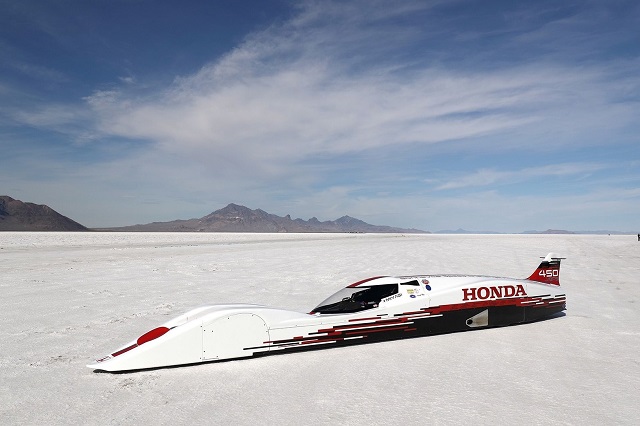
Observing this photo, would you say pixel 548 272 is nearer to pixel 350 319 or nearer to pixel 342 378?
pixel 350 319

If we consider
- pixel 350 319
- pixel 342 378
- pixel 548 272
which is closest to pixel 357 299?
pixel 350 319

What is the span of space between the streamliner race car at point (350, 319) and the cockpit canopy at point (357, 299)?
0.05 ft

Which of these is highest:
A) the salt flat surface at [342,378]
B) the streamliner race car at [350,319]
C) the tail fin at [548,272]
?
the tail fin at [548,272]

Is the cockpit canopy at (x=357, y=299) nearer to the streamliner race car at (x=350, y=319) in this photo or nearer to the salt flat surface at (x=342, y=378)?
the streamliner race car at (x=350, y=319)

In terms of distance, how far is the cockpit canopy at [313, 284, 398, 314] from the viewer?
23.5 feet

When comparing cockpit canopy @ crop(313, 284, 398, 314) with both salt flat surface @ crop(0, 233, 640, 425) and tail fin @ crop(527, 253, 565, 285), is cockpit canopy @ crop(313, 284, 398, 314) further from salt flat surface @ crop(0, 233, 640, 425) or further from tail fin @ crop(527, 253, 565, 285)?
tail fin @ crop(527, 253, 565, 285)

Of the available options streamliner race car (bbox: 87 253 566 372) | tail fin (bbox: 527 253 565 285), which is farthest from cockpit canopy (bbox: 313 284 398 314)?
tail fin (bbox: 527 253 565 285)

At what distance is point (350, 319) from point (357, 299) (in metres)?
0.78

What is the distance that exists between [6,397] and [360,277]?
1215cm

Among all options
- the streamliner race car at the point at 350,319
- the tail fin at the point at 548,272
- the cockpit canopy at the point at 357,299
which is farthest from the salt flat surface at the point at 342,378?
the tail fin at the point at 548,272

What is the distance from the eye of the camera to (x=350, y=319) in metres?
6.75

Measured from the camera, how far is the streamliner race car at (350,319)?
19.0ft

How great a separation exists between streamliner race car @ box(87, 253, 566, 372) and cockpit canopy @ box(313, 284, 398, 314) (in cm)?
2

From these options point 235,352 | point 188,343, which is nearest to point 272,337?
point 235,352
